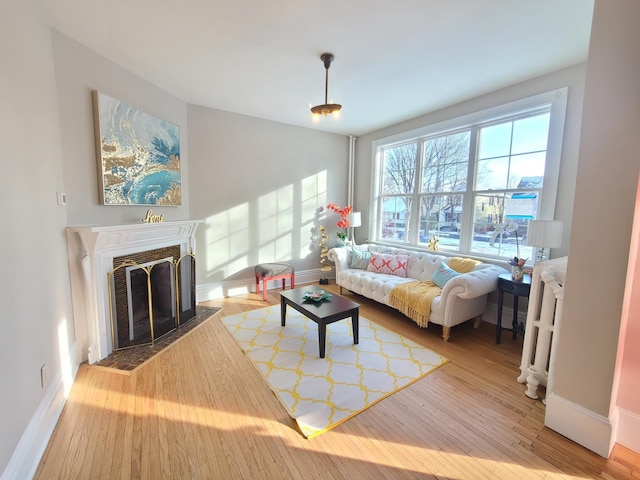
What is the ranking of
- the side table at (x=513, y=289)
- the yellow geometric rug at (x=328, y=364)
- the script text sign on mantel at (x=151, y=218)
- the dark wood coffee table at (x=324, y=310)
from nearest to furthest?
the yellow geometric rug at (x=328, y=364), the dark wood coffee table at (x=324, y=310), the side table at (x=513, y=289), the script text sign on mantel at (x=151, y=218)

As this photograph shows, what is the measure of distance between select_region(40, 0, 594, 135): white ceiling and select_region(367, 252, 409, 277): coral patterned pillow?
2171 mm

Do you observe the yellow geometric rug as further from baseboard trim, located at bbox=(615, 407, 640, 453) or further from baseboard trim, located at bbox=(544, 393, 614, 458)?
baseboard trim, located at bbox=(615, 407, 640, 453)

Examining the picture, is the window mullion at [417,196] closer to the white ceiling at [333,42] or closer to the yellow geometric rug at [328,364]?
the white ceiling at [333,42]

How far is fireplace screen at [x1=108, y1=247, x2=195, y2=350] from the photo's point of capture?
2.53m

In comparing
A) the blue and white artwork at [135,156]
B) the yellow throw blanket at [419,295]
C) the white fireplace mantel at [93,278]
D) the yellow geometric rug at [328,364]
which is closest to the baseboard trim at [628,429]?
the yellow geometric rug at [328,364]

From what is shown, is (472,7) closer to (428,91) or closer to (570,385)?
(428,91)

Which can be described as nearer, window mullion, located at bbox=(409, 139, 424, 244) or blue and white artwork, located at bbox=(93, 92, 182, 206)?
blue and white artwork, located at bbox=(93, 92, 182, 206)

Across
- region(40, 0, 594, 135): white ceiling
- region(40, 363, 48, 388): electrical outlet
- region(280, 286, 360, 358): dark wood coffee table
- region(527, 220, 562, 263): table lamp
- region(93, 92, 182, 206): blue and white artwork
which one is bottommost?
region(40, 363, 48, 388): electrical outlet

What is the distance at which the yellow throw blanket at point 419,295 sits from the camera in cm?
296

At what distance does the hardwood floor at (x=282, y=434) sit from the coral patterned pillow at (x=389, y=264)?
1690mm

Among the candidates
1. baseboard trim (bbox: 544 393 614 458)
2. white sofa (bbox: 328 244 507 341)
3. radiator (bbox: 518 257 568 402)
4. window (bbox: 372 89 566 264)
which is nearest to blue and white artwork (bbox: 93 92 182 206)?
white sofa (bbox: 328 244 507 341)

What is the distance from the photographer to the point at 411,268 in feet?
12.9

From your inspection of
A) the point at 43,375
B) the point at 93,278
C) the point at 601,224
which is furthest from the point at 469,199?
the point at 43,375

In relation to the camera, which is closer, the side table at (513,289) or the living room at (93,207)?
the living room at (93,207)
